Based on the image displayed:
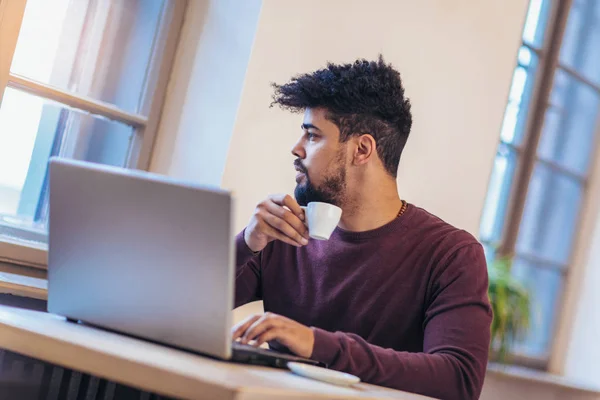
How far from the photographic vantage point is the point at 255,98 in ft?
8.11

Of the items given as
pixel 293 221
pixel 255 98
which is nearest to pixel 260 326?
pixel 293 221

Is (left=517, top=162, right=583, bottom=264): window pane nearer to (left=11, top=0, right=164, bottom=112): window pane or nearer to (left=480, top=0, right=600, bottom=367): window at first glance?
(left=480, top=0, right=600, bottom=367): window

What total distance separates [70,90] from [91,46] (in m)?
0.16

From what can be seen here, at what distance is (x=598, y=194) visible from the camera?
180 inches

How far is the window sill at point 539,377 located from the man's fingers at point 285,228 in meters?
2.20

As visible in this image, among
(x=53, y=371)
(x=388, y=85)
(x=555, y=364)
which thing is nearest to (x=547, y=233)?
(x=555, y=364)

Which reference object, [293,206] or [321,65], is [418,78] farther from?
[293,206]

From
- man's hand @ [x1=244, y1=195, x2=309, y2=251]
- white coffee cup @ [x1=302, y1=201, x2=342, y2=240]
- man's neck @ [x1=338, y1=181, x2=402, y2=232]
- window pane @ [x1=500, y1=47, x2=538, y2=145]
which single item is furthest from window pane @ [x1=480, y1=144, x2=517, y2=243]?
white coffee cup @ [x1=302, y1=201, x2=342, y2=240]

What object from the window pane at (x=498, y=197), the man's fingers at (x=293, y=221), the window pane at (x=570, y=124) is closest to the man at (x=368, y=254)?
the man's fingers at (x=293, y=221)

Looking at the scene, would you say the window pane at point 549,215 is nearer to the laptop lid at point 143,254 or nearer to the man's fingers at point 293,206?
the man's fingers at point 293,206

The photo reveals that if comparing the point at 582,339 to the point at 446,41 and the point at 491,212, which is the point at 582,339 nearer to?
the point at 491,212

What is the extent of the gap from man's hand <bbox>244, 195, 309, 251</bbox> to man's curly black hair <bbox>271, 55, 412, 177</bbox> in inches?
12.2

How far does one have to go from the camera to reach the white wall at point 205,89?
2473 millimetres

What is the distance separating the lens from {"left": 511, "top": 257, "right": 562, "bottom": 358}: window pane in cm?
439
